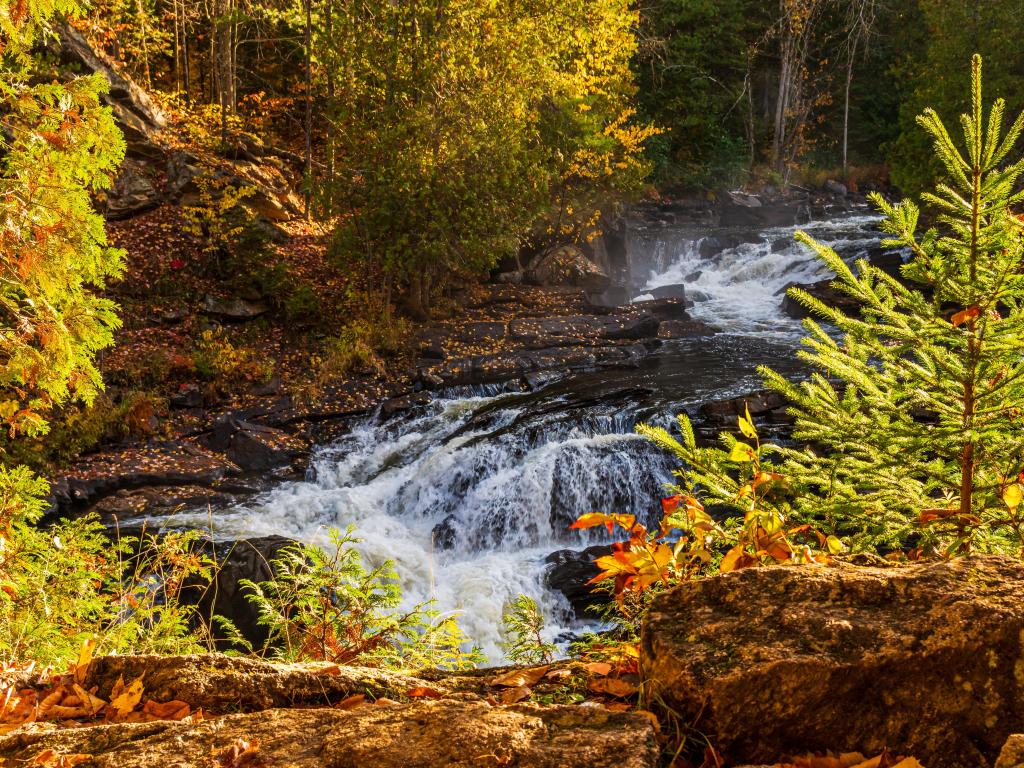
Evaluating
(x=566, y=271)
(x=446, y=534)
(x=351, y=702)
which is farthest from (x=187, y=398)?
(x=351, y=702)

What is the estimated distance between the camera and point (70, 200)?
16.8ft

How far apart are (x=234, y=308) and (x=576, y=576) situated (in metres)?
9.63

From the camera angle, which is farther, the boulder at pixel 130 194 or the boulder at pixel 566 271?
the boulder at pixel 566 271

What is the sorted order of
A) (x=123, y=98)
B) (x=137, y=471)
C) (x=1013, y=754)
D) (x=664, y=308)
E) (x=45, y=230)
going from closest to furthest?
(x=1013, y=754)
(x=45, y=230)
(x=137, y=471)
(x=123, y=98)
(x=664, y=308)

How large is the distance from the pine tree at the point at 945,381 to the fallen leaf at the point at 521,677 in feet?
4.96

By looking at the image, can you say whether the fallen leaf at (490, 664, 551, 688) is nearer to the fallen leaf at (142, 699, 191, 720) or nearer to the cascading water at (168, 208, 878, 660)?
the fallen leaf at (142, 699, 191, 720)

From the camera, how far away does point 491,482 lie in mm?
9969

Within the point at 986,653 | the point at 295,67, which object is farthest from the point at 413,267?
the point at 986,653

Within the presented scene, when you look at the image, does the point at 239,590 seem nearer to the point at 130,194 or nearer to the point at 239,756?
the point at 239,756

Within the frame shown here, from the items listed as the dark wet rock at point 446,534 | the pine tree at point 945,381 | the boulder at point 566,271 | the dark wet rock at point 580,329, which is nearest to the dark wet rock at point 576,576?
the dark wet rock at point 446,534

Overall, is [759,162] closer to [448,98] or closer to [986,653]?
[448,98]

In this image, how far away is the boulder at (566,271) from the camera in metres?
18.4

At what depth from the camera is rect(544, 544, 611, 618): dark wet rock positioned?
25.3 feet

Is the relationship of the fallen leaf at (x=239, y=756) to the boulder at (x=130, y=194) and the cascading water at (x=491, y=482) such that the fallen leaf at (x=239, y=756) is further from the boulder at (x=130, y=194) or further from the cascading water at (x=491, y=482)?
the boulder at (x=130, y=194)
